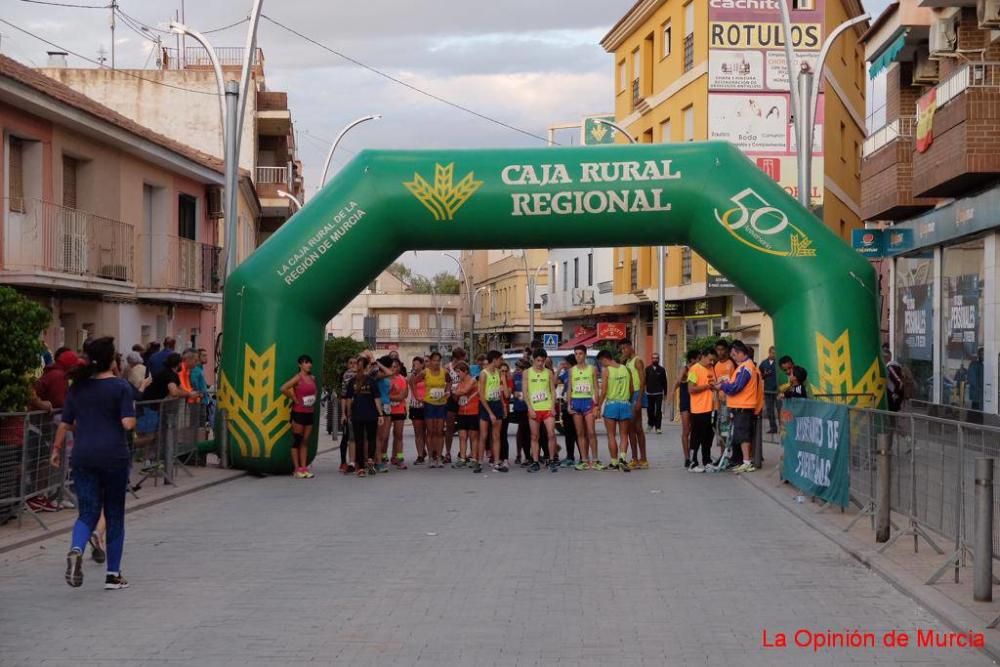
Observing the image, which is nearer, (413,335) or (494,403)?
(494,403)

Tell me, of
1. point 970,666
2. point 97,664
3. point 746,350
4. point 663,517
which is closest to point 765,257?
point 746,350

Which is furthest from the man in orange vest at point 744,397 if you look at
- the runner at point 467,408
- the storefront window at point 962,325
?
the storefront window at point 962,325

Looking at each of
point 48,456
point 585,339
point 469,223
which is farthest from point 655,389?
point 585,339

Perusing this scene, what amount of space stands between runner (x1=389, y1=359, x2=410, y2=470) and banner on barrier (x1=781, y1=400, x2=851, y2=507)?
6.44m

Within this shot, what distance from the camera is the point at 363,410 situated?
18047 millimetres

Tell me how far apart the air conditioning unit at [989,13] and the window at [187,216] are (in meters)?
18.3

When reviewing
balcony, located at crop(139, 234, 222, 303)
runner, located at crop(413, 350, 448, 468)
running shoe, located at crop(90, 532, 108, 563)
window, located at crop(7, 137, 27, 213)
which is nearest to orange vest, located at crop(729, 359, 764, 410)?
runner, located at crop(413, 350, 448, 468)

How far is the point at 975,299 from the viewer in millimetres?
22406

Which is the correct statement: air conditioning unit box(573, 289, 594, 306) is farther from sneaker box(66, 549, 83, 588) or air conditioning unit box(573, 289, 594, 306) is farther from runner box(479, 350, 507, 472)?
sneaker box(66, 549, 83, 588)

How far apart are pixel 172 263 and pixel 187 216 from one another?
117 inches

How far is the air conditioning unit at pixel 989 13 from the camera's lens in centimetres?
2031

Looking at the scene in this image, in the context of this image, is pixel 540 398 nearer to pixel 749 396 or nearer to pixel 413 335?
pixel 749 396

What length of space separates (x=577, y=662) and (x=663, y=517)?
6.41 meters

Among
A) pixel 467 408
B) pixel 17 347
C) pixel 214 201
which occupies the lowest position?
pixel 467 408
